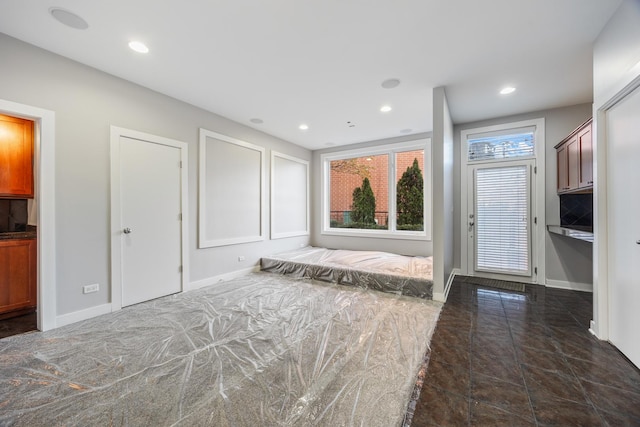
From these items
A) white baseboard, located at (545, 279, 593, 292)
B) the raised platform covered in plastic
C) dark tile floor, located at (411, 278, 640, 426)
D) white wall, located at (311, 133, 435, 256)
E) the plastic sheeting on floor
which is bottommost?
dark tile floor, located at (411, 278, 640, 426)

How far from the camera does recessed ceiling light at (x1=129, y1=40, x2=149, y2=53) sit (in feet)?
7.67

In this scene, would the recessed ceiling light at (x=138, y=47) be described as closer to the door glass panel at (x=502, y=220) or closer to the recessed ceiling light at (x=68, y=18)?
the recessed ceiling light at (x=68, y=18)

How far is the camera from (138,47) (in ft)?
7.86

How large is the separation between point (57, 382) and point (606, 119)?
4.72m

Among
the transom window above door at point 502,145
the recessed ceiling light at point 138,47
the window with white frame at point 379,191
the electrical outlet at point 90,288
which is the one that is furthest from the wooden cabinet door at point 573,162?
the electrical outlet at point 90,288

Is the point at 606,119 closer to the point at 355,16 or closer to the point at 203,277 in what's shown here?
the point at 355,16

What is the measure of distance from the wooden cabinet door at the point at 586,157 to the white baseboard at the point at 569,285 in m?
1.59

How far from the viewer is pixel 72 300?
2588 millimetres

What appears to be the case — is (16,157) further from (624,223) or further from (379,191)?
(624,223)

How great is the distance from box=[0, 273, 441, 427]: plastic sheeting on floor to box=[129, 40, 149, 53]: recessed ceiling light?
2.71m

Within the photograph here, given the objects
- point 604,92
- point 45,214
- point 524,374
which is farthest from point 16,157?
point 604,92

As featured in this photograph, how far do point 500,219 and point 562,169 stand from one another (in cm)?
103

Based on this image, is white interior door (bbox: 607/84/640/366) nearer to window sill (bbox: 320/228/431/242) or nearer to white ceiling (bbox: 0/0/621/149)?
white ceiling (bbox: 0/0/621/149)

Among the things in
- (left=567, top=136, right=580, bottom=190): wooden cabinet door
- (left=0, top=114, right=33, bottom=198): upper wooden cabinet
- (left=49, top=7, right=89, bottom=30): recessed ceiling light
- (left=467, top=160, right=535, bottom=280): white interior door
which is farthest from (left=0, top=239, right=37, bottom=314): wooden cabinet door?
→ (left=567, top=136, right=580, bottom=190): wooden cabinet door
